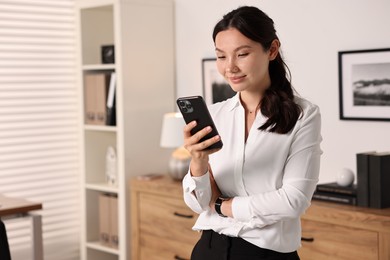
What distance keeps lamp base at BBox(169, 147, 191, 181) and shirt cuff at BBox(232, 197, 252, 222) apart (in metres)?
2.15

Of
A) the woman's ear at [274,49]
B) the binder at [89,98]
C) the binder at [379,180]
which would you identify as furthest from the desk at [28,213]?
the woman's ear at [274,49]

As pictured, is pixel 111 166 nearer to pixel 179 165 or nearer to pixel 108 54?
pixel 179 165

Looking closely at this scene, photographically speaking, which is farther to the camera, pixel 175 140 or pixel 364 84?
pixel 175 140

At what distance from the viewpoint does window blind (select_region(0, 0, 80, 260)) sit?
431cm

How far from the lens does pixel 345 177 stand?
3.32m

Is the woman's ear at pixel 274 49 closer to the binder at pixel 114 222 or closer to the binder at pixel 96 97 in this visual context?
the binder at pixel 96 97

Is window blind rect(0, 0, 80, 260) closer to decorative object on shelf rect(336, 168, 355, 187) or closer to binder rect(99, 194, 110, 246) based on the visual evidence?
binder rect(99, 194, 110, 246)

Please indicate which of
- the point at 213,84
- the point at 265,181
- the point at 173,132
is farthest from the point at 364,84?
the point at 265,181

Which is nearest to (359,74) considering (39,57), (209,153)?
(209,153)

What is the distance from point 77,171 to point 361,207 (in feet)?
7.41

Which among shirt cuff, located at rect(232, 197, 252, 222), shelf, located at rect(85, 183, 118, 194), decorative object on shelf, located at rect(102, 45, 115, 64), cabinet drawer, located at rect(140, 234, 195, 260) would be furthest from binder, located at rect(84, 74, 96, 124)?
shirt cuff, located at rect(232, 197, 252, 222)

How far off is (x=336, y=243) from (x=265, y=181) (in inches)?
52.1

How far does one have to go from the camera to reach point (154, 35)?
441 centimetres

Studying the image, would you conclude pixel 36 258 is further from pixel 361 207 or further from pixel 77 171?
pixel 361 207
